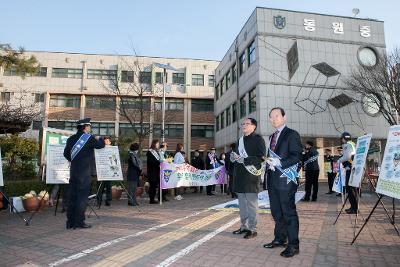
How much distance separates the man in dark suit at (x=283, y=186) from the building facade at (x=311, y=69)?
19.4 m

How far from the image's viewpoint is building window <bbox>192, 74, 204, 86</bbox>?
44.3 m

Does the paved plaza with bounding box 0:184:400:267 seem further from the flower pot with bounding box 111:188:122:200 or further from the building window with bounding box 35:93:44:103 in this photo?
the building window with bounding box 35:93:44:103

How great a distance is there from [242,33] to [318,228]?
24.3m

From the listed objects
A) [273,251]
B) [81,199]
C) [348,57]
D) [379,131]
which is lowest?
[273,251]

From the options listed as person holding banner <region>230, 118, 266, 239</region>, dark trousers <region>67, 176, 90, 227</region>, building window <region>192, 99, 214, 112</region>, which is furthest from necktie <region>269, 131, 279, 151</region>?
building window <region>192, 99, 214, 112</region>

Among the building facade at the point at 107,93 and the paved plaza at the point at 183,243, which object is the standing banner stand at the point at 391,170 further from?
the building facade at the point at 107,93

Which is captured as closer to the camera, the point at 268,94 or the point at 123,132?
the point at 268,94

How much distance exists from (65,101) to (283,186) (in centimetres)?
4170

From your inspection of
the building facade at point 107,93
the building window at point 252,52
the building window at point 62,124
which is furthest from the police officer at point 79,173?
the building window at point 62,124

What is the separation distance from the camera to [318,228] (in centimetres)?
671

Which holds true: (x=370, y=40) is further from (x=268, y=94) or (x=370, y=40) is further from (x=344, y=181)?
(x=344, y=181)

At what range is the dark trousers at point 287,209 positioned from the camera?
15.5ft

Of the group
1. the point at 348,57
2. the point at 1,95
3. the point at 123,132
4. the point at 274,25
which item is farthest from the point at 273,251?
the point at 1,95

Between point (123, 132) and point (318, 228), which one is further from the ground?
point (123, 132)
